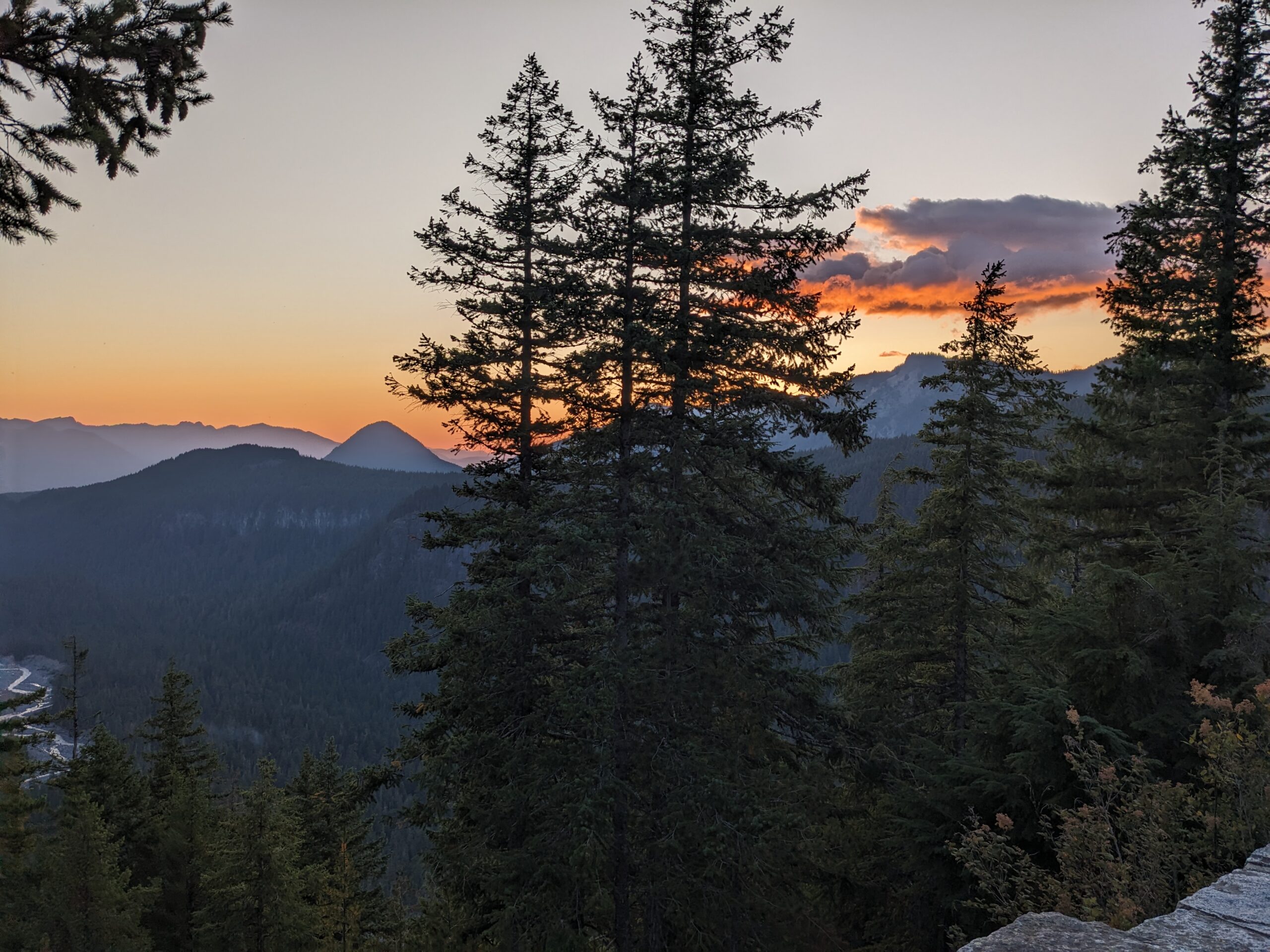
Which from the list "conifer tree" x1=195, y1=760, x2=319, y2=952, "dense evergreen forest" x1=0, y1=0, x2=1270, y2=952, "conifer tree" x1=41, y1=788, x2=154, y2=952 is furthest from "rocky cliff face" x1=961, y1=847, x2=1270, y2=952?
"conifer tree" x1=41, y1=788, x2=154, y2=952

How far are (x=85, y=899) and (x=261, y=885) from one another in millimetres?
4599

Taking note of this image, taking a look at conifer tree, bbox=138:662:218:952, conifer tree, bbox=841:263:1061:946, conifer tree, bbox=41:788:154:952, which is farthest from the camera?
conifer tree, bbox=138:662:218:952

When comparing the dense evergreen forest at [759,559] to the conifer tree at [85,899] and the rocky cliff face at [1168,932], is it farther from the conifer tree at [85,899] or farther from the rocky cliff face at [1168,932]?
the rocky cliff face at [1168,932]

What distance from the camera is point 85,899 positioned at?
18.0 metres

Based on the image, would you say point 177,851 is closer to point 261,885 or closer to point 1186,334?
point 261,885

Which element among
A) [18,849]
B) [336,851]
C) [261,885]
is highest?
[261,885]

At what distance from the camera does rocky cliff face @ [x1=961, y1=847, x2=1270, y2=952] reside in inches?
110

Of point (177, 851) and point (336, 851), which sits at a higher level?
point (177, 851)

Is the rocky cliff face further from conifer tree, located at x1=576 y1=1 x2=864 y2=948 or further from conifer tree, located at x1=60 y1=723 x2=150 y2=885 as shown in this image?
conifer tree, located at x1=60 y1=723 x2=150 y2=885

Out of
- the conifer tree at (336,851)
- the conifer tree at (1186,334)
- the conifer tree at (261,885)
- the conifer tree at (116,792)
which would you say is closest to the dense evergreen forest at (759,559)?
the conifer tree at (1186,334)

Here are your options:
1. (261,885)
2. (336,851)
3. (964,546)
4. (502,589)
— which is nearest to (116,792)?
(336,851)

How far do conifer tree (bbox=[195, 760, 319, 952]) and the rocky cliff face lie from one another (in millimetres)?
20276

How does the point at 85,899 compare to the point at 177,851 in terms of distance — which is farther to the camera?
the point at 177,851

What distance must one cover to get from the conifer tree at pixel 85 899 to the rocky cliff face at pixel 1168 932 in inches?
923
